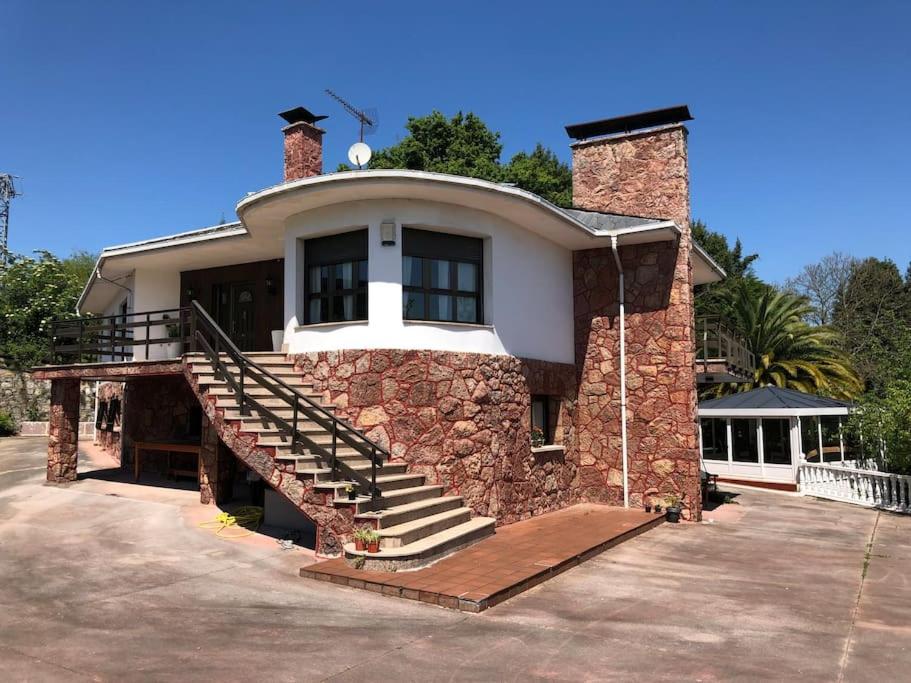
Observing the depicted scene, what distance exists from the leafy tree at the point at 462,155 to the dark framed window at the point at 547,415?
64.9 ft

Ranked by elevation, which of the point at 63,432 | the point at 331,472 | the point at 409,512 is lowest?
the point at 409,512

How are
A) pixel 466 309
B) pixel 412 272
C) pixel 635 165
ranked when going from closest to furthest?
pixel 412 272 < pixel 466 309 < pixel 635 165

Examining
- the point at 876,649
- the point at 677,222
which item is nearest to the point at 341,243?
the point at 677,222

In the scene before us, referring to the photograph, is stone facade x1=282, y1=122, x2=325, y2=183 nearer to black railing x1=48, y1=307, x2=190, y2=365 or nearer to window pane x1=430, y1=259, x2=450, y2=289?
black railing x1=48, y1=307, x2=190, y2=365

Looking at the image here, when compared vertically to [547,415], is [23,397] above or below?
above

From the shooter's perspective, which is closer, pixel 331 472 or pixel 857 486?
pixel 331 472

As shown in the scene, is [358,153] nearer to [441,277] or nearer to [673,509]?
[441,277]

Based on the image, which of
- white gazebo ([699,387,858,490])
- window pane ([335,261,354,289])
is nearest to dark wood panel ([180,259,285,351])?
window pane ([335,261,354,289])

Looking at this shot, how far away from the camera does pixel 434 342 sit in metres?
10.7

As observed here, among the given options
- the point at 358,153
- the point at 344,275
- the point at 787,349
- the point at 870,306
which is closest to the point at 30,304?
the point at 358,153

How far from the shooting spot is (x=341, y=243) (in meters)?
11.1

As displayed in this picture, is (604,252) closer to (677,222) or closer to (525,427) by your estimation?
(677,222)

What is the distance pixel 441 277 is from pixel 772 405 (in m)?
12.1

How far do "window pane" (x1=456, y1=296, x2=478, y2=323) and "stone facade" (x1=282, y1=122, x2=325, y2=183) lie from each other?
17.6ft
